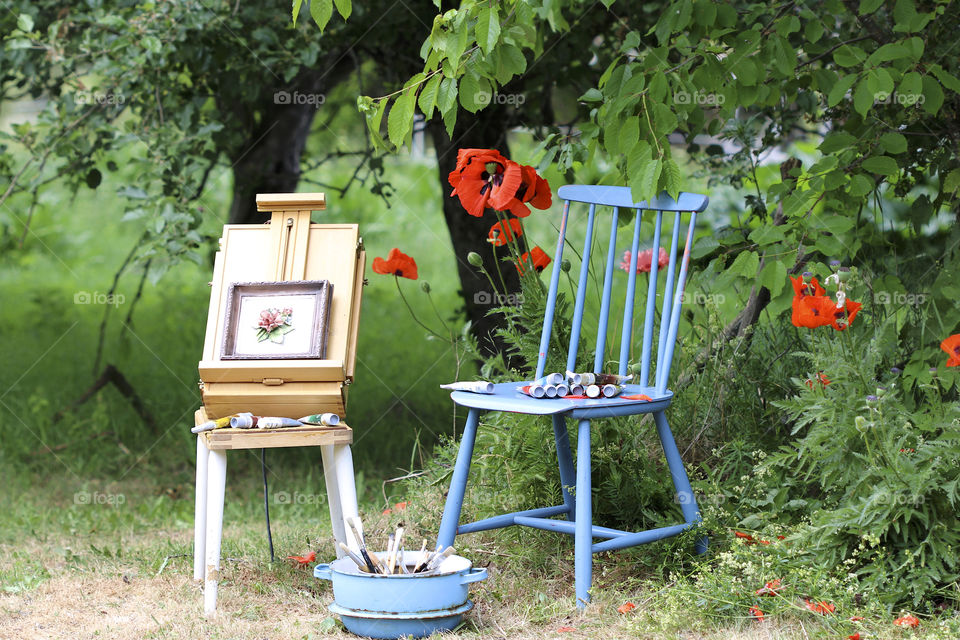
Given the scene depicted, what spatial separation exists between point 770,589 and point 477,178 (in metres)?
1.26

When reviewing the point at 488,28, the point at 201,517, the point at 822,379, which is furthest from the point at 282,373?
the point at 822,379

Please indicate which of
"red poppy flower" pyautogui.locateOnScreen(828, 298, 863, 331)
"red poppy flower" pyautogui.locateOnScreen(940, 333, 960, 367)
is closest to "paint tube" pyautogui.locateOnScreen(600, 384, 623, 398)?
"red poppy flower" pyautogui.locateOnScreen(828, 298, 863, 331)

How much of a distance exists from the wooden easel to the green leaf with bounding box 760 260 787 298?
112 centimetres

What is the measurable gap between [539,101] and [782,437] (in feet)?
6.57

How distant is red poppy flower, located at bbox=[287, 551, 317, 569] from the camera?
2.87 meters

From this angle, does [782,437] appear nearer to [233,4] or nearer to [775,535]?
[775,535]

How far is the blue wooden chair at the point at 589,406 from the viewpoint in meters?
2.35

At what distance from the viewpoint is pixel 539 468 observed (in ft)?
9.39

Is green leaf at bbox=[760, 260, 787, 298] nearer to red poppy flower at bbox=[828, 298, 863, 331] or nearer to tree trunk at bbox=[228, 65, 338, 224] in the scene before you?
red poppy flower at bbox=[828, 298, 863, 331]

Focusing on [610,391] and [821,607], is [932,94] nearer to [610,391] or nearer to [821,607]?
[610,391]

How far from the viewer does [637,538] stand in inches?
96.0

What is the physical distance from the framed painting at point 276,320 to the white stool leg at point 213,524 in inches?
11.9

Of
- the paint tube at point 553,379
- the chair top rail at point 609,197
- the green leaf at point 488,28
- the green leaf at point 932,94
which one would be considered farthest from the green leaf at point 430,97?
the green leaf at point 932,94

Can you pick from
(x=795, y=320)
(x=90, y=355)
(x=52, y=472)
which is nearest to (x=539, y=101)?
(x=795, y=320)
